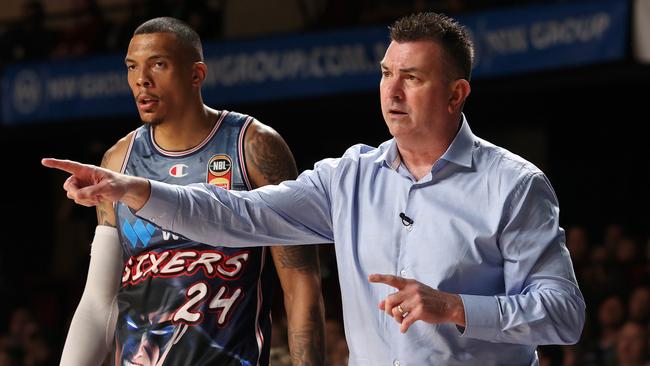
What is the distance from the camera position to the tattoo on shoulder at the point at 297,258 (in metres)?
3.63

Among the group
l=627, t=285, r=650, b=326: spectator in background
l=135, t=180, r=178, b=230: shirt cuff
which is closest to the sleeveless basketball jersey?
l=135, t=180, r=178, b=230: shirt cuff

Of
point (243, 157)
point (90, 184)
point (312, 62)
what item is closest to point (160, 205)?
point (90, 184)

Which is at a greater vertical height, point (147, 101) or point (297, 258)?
point (147, 101)

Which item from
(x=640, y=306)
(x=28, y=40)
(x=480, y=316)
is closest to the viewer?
(x=480, y=316)

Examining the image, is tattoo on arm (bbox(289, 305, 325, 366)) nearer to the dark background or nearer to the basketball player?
the basketball player

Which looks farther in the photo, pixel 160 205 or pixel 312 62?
pixel 312 62

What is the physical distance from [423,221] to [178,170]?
1.01m

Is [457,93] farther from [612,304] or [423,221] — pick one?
[612,304]

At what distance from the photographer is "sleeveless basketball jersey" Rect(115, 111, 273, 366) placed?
11.5 feet

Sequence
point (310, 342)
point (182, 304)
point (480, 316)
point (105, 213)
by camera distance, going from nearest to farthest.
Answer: point (480, 316) → point (182, 304) → point (310, 342) → point (105, 213)

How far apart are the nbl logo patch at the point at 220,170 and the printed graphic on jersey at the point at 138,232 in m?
0.24

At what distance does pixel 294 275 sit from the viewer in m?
3.64

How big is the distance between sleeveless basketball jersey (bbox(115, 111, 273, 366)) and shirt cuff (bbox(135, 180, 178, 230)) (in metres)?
0.51

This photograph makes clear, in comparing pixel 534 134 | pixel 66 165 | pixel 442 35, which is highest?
pixel 442 35
